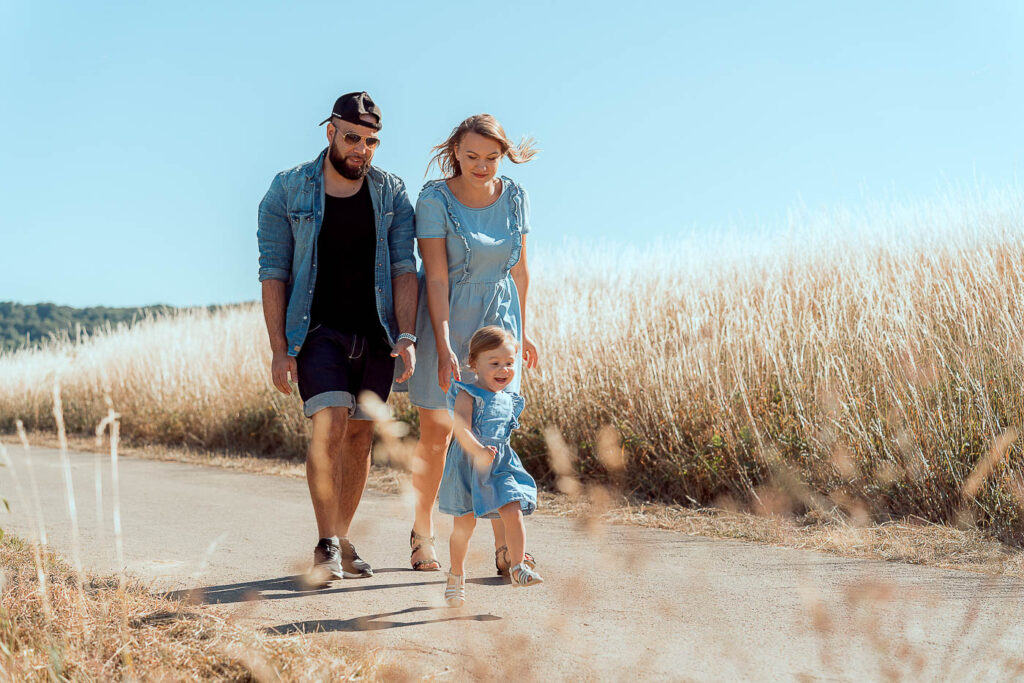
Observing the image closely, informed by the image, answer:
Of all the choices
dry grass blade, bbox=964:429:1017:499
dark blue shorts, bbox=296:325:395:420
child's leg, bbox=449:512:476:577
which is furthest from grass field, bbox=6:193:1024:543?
child's leg, bbox=449:512:476:577

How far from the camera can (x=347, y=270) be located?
14.7 feet

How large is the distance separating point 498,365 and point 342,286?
3.50ft

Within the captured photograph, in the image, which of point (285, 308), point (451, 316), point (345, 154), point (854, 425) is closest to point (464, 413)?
point (451, 316)

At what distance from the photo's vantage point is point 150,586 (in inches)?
164

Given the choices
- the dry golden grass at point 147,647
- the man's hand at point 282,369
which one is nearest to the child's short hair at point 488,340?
the man's hand at point 282,369

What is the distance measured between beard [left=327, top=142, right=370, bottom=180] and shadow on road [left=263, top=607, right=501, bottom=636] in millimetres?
2042

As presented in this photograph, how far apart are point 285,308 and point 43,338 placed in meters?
16.6

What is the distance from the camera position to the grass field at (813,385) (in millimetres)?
5465

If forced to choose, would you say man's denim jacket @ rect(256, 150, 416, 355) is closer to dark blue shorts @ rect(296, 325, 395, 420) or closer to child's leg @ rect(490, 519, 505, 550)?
dark blue shorts @ rect(296, 325, 395, 420)

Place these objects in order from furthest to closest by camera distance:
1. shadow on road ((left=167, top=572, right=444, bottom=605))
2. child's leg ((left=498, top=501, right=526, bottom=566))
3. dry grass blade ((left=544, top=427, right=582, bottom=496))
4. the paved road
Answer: dry grass blade ((left=544, top=427, right=582, bottom=496)) → shadow on road ((left=167, top=572, right=444, bottom=605)) → child's leg ((left=498, top=501, right=526, bottom=566)) → the paved road

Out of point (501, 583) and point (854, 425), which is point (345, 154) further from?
point (854, 425)

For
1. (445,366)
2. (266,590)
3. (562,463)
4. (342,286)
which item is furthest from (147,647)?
(562,463)

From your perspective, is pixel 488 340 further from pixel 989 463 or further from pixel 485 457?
pixel 989 463

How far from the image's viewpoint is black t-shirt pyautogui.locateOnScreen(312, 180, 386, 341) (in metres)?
4.44
